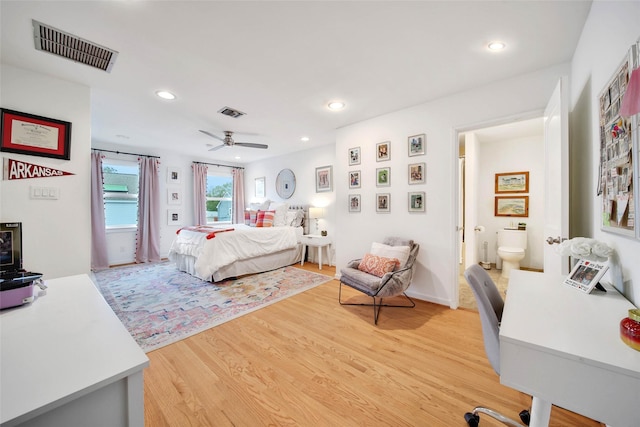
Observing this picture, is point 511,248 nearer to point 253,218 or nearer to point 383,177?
point 383,177

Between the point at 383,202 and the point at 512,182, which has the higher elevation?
the point at 512,182

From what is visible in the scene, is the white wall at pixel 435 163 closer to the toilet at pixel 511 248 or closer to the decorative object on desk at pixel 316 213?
the decorative object on desk at pixel 316 213

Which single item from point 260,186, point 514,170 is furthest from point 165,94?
point 514,170

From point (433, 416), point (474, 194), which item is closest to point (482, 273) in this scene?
point (433, 416)

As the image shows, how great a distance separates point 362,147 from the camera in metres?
3.59

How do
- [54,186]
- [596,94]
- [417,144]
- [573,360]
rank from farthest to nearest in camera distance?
[417,144] → [54,186] → [596,94] → [573,360]

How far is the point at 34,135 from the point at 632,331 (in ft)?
12.9

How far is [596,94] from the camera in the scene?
4.95 ft

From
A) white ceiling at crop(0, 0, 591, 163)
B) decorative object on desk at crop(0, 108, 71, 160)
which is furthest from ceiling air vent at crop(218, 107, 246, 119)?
decorative object on desk at crop(0, 108, 71, 160)

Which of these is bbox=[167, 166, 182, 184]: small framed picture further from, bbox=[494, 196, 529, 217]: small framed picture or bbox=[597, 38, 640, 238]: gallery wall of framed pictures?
bbox=[494, 196, 529, 217]: small framed picture

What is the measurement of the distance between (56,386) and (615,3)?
265 centimetres

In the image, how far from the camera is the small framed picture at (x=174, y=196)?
18.0 ft

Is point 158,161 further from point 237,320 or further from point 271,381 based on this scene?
point 271,381

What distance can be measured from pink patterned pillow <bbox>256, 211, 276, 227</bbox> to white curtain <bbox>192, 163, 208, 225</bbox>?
1.75 meters
